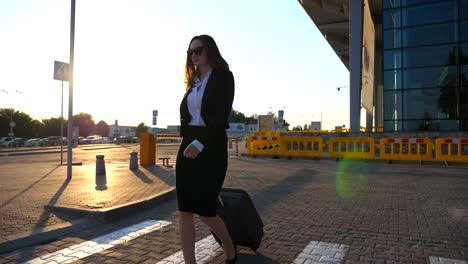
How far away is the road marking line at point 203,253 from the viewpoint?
3727mm

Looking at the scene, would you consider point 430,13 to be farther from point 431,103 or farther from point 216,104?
point 216,104

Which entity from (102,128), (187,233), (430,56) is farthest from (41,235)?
(102,128)

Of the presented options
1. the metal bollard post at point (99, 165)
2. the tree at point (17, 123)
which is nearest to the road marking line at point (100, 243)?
the metal bollard post at point (99, 165)

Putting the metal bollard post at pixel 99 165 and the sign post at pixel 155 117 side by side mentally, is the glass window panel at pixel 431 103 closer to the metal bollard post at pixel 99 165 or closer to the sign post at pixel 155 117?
the sign post at pixel 155 117

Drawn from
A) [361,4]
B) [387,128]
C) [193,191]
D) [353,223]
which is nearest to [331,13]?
[361,4]

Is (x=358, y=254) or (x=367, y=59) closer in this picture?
(x=358, y=254)

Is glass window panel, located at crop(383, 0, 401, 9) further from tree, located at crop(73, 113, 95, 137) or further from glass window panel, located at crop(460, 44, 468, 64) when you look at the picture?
tree, located at crop(73, 113, 95, 137)

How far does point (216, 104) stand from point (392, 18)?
25704 millimetres

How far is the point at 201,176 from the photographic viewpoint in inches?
120

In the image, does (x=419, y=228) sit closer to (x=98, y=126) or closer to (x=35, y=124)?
(x=35, y=124)

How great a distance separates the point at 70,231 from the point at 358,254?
3.33m

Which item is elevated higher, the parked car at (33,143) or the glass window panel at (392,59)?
the glass window panel at (392,59)

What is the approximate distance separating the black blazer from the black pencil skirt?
0.05 metres

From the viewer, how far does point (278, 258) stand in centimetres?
383
